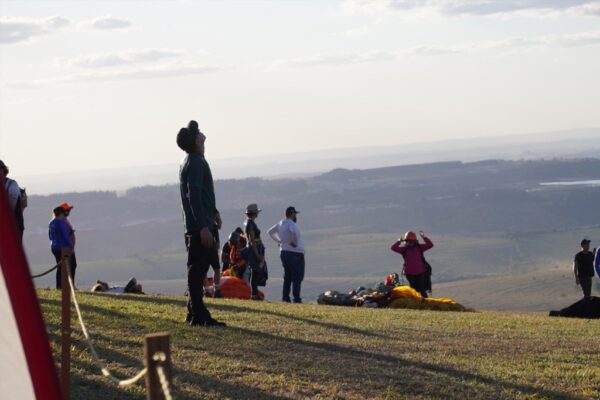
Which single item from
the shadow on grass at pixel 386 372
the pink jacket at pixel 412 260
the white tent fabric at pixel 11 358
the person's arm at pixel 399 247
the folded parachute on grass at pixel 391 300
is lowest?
the folded parachute on grass at pixel 391 300

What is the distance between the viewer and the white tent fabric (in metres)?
3.05

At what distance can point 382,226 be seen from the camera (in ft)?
639

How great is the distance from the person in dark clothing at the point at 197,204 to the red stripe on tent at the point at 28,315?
714cm

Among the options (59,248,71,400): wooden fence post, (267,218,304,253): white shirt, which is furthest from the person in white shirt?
(59,248,71,400): wooden fence post

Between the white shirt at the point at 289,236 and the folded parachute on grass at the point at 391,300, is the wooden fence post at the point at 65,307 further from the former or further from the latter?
the white shirt at the point at 289,236

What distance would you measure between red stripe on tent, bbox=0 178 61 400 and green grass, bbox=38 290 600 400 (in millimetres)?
5045

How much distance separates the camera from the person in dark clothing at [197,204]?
10234mm

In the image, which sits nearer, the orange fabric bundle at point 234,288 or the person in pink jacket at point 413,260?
the orange fabric bundle at point 234,288

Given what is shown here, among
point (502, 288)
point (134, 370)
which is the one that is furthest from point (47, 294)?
point (502, 288)

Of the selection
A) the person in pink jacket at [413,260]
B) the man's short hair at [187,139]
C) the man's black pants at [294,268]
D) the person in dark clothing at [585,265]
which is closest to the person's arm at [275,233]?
the man's black pants at [294,268]

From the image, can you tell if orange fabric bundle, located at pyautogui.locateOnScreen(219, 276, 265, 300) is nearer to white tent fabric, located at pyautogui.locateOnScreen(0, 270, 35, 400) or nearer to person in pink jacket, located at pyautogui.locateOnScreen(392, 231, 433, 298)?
person in pink jacket, located at pyautogui.locateOnScreen(392, 231, 433, 298)

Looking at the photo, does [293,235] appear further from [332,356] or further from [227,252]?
[332,356]

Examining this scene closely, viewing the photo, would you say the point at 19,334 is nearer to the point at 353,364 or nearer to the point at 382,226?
the point at 353,364

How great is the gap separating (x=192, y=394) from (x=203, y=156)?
112 inches
